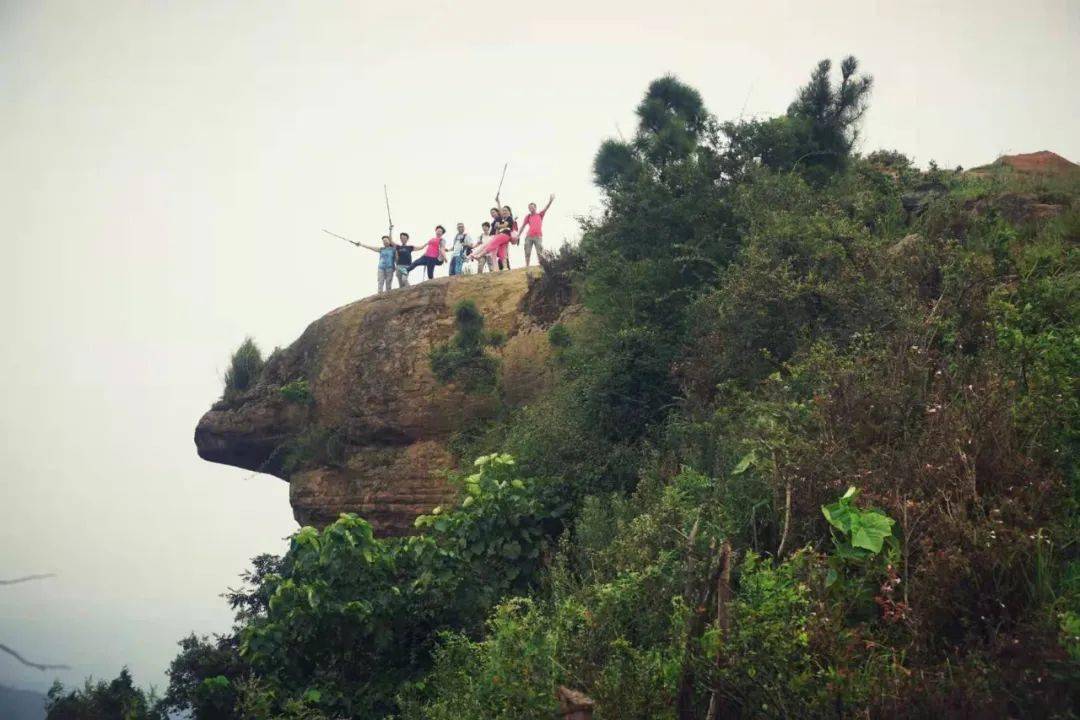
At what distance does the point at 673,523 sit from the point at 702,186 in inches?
373

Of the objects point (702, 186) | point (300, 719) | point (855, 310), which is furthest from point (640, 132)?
point (300, 719)

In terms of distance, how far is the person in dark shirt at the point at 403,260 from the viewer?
2597 centimetres

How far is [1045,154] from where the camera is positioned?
2158 cm

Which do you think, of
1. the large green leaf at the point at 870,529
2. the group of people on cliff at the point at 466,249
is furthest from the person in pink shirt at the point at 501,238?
the large green leaf at the point at 870,529

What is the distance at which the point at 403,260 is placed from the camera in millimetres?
26047

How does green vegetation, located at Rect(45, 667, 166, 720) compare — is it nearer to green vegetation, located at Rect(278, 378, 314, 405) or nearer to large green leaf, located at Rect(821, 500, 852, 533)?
green vegetation, located at Rect(278, 378, 314, 405)

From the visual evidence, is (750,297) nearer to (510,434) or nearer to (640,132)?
(510,434)

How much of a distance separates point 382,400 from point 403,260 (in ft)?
14.8

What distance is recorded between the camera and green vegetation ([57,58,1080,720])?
8.55 m

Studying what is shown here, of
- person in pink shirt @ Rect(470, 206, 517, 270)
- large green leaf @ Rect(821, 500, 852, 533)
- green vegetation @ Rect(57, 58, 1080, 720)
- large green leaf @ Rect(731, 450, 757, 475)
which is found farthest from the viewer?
person in pink shirt @ Rect(470, 206, 517, 270)

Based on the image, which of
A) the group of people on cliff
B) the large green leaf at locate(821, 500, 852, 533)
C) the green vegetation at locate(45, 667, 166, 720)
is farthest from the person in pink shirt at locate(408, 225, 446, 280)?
the large green leaf at locate(821, 500, 852, 533)

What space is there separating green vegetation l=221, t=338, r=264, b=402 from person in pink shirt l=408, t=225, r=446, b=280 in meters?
4.49

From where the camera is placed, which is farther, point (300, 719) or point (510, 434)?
point (510, 434)

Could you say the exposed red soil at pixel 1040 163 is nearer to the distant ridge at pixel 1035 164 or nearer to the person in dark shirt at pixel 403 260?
the distant ridge at pixel 1035 164
